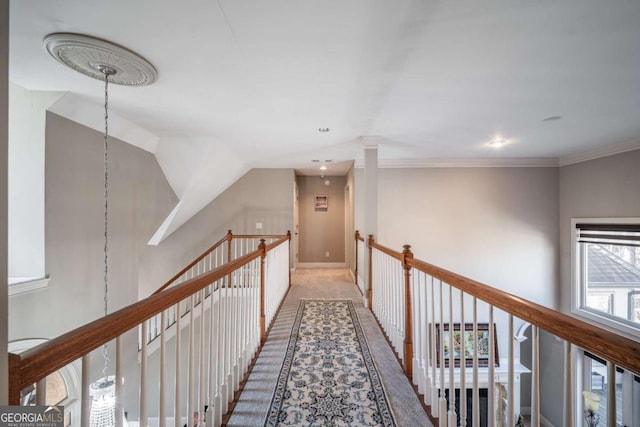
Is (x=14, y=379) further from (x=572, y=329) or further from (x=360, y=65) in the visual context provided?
(x=360, y=65)

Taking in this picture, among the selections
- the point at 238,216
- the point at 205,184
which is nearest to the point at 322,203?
the point at 238,216

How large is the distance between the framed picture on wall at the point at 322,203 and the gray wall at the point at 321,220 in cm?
8

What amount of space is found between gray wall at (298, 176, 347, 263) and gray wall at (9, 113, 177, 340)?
378 centimetres

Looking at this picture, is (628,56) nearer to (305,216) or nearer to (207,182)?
(207,182)

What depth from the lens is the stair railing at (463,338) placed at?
75cm

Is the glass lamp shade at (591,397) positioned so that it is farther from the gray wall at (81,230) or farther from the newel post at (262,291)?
the gray wall at (81,230)

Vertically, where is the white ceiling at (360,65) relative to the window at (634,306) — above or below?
above

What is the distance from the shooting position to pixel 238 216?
5.79m

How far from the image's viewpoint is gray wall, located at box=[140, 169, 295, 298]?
5.58 m

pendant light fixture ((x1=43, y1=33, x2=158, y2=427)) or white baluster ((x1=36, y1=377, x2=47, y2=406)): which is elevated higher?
pendant light fixture ((x1=43, y1=33, x2=158, y2=427))

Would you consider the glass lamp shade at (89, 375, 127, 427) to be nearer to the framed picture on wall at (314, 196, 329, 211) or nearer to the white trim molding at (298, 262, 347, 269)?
the white trim molding at (298, 262, 347, 269)

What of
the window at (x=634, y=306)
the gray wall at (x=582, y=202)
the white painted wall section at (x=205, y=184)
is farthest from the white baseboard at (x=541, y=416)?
the white painted wall section at (x=205, y=184)

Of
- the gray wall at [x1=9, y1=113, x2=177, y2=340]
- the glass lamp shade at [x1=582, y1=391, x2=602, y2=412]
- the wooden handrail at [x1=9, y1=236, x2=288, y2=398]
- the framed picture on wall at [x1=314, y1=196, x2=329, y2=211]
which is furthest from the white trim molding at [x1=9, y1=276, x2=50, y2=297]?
the framed picture on wall at [x1=314, y1=196, x2=329, y2=211]

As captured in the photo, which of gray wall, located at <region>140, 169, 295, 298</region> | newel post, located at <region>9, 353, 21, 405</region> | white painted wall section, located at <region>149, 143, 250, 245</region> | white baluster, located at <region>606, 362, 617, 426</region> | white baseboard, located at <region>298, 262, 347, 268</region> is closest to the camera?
newel post, located at <region>9, 353, 21, 405</region>
